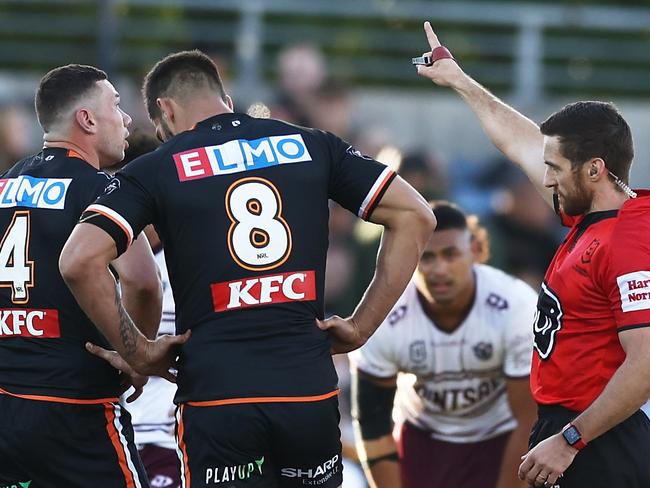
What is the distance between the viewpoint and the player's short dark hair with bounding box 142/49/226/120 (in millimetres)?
5688

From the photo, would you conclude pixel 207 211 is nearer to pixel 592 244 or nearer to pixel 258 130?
pixel 258 130

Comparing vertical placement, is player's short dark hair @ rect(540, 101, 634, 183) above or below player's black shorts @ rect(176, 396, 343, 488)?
above

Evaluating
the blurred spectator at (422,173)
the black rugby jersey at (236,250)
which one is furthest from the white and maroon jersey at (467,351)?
the blurred spectator at (422,173)

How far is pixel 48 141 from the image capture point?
5949 millimetres

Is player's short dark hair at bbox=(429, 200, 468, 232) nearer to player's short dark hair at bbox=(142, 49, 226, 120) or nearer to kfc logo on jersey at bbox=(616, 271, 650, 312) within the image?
player's short dark hair at bbox=(142, 49, 226, 120)

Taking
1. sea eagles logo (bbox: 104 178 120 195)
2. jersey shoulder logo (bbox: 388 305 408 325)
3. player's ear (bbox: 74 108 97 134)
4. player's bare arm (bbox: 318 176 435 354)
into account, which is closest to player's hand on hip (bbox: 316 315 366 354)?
player's bare arm (bbox: 318 176 435 354)

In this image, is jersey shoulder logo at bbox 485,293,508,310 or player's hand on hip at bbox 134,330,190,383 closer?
player's hand on hip at bbox 134,330,190,383

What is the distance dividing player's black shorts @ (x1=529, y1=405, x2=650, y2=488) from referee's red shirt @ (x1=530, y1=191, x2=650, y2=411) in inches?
6.4

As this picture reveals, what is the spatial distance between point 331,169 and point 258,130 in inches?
14.4

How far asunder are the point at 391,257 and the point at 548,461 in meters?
1.14

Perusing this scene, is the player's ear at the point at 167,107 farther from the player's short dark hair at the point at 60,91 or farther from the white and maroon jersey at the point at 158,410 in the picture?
the white and maroon jersey at the point at 158,410

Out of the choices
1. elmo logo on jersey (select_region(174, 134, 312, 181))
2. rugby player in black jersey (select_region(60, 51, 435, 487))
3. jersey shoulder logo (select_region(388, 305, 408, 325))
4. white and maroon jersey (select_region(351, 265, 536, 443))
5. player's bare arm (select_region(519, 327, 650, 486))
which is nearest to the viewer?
player's bare arm (select_region(519, 327, 650, 486))

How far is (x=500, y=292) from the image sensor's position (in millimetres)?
7555

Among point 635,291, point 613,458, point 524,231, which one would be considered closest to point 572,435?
point 613,458
